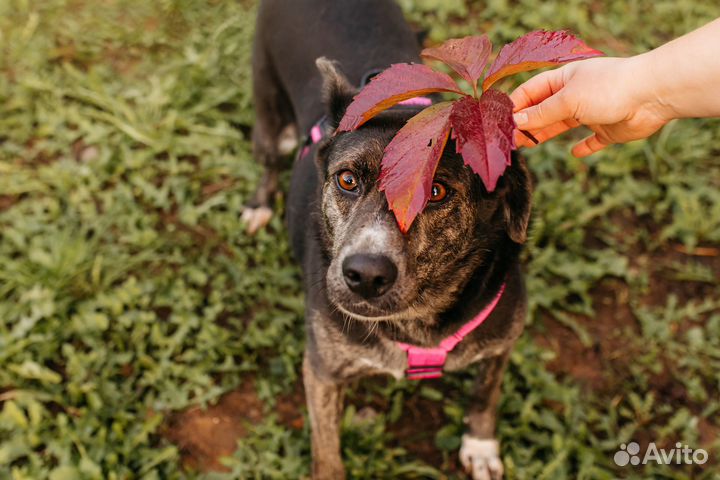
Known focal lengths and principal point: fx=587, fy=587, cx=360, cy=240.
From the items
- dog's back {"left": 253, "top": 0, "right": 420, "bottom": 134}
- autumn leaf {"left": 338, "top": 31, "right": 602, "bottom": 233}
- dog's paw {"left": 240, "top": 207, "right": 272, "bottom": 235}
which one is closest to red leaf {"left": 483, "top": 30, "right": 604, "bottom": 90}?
autumn leaf {"left": 338, "top": 31, "right": 602, "bottom": 233}

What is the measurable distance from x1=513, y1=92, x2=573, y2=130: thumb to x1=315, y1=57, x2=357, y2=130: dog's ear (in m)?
0.76

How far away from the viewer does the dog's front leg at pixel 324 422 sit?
2881mm

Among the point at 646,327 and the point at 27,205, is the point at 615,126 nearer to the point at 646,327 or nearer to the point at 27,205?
the point at 646,327

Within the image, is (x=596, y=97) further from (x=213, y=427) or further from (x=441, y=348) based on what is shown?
(x=213, y=427)

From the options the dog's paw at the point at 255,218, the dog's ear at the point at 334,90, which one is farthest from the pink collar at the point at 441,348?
the dog's paw at the point at 255,218

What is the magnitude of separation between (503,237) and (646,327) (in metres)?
1.85

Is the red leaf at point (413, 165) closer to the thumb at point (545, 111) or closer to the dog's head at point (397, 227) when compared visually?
the dog's head at point (397, 227)

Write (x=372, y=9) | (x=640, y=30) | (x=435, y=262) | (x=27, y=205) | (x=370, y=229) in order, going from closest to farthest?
1. (x=370, y=229)
2. (x=435, y=262)
3. (x=372, y=9)
4. (x=27, y=205)
5. (x=640, y=30)

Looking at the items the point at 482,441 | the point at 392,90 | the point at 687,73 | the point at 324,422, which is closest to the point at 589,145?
the point at 687,73

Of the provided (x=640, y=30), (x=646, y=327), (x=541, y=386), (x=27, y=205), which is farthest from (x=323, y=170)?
(x=640, y=30)

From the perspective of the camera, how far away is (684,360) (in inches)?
143

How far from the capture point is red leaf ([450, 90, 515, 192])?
1.51 m

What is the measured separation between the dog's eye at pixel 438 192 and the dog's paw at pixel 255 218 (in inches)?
89.4

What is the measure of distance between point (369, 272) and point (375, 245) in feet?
0.33
